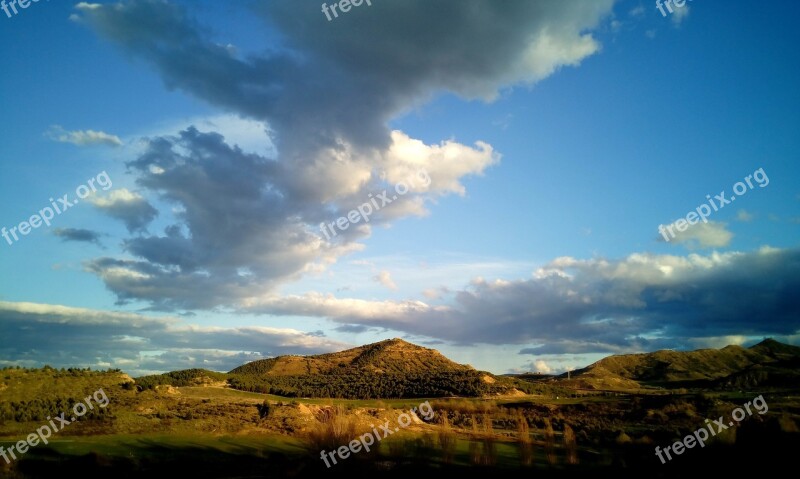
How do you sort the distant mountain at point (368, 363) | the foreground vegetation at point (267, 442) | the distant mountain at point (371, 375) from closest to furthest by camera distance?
the foreground vegetation at point (267, 442) → the distant mountain at point (371, 375) → the distant mountain at point (368, 363)

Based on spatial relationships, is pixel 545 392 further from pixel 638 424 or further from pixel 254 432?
pixel 254 432

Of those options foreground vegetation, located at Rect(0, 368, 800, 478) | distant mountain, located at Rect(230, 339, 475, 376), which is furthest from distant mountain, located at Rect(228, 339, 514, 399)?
foreground vegetation, located at Rect(0, 368, 800, 478)

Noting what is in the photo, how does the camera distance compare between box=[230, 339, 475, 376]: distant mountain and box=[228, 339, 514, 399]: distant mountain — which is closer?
box=[228, 339, 514, 399]: distant mountain

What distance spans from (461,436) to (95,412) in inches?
1067

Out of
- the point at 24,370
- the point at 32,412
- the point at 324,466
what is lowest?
the point at 324,466

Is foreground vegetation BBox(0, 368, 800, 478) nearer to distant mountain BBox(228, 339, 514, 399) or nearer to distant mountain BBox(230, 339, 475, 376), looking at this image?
distant mountain BBox(228, 339, 514, 399)

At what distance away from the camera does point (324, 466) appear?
85.6ft

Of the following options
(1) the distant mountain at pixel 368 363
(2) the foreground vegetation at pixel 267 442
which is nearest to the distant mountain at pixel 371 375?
(1) the distant mountain at pixel 368 363

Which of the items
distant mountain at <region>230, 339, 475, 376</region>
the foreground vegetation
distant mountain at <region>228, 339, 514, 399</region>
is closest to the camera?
the foreground vegetation

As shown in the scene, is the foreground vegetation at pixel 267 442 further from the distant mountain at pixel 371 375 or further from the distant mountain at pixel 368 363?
the distant mountain at pixel 368 363

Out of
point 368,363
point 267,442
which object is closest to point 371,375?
point 368,363

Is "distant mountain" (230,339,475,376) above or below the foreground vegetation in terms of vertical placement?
above

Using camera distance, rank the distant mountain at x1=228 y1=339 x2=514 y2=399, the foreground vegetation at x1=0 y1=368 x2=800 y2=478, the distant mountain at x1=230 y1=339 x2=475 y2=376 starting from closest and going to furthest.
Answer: the foreground vegetation at x1=0 y1=368 x2=800 y2=478
the distant mountain at x1=228 y1=339 x2=514 y2=399
the distant mountain at x1=230 y1=339 x2=475 y2=376

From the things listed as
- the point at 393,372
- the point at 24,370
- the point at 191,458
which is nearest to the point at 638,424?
the point at 191,458
